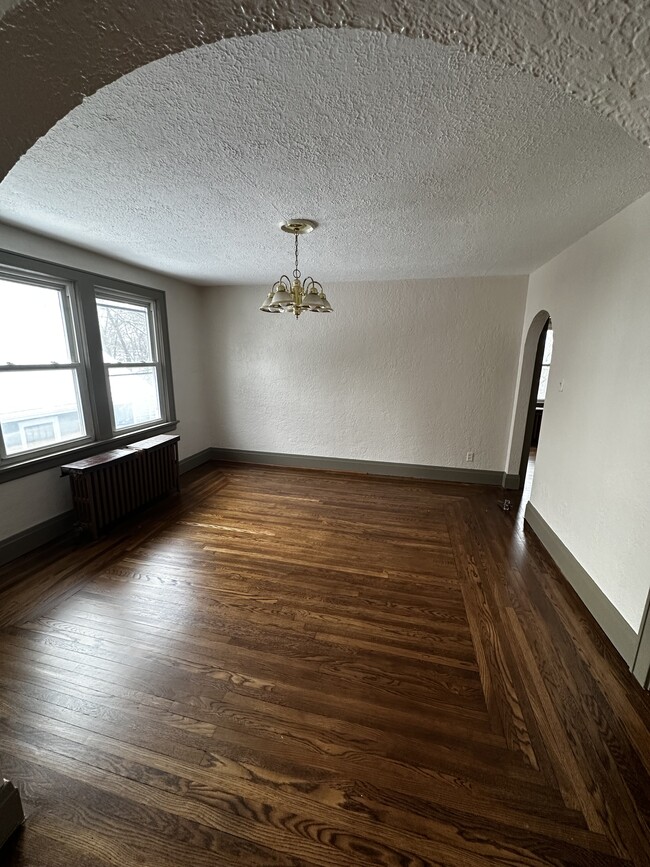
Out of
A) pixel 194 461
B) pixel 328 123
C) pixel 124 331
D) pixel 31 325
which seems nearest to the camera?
pixel 328 123

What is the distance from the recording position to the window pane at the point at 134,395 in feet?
11.9

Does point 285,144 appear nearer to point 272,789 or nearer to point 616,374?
point 616,374

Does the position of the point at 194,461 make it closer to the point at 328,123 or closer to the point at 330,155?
the point at 330,155

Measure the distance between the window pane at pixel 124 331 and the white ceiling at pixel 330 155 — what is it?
32.3 inches

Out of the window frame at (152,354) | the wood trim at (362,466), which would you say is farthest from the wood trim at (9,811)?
the wood trim at (362,466)

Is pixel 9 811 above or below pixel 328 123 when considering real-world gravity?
below

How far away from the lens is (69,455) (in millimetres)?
3020

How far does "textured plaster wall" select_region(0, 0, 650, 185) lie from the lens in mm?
597

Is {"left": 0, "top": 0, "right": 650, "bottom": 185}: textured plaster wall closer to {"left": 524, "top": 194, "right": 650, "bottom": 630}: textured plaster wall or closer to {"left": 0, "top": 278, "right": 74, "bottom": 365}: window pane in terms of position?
{"left": 524, "top": 194, "right": 650, "bottom": 630}: textured plaster wall

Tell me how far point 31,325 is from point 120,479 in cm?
149

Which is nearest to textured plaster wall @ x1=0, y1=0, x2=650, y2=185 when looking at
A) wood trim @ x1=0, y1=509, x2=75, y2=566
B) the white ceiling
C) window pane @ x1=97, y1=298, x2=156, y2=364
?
the white ceiling

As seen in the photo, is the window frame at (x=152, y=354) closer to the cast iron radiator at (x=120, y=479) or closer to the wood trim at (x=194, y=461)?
the cast iron radiator at (x=120, y=479)

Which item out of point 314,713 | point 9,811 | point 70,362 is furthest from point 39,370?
point 314,713

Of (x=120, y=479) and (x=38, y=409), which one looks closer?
(x=38, y=409)
